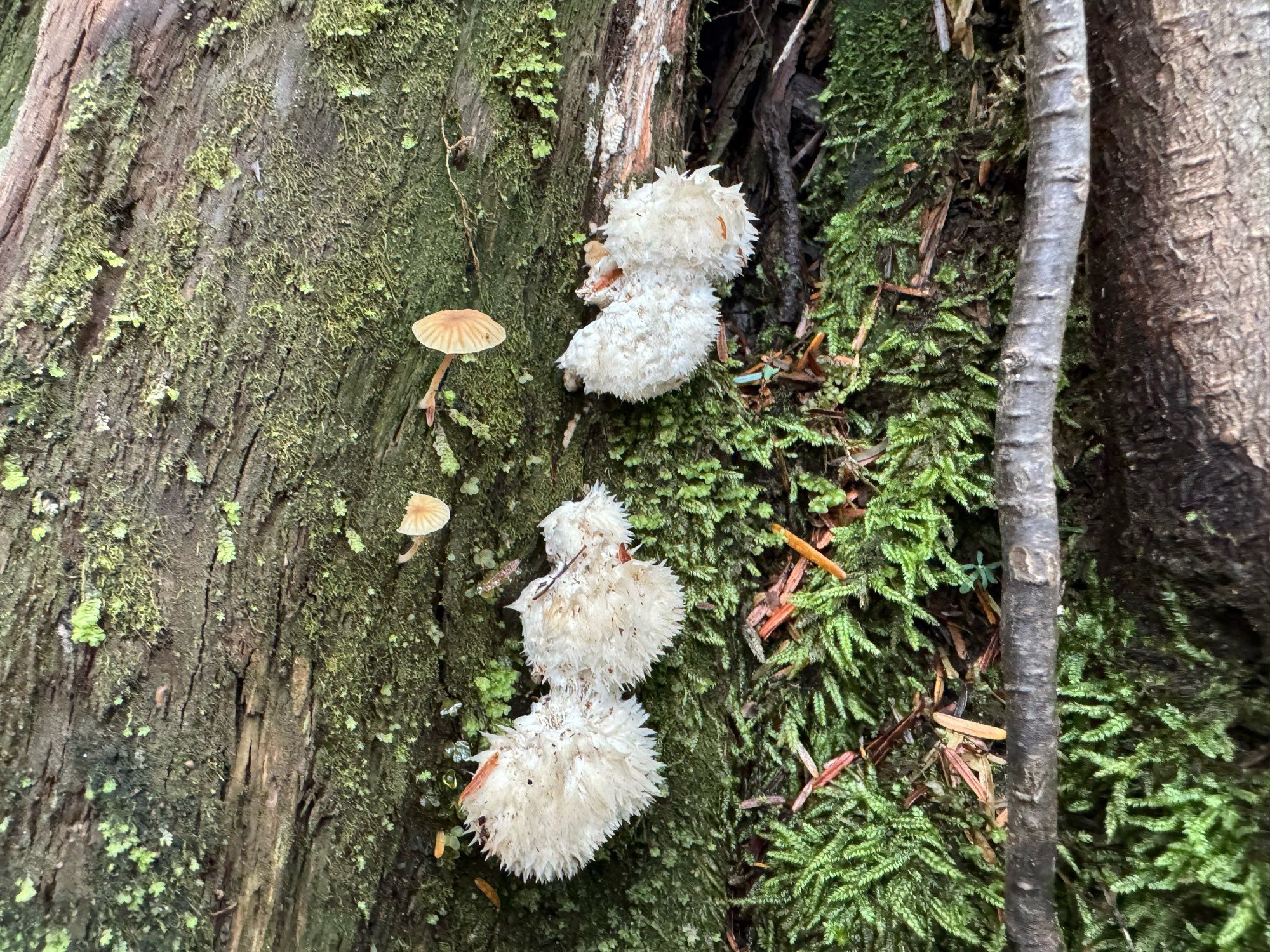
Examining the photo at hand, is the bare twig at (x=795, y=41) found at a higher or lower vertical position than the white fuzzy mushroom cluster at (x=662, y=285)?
higher

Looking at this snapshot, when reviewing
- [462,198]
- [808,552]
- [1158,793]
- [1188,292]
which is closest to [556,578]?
[808,552]

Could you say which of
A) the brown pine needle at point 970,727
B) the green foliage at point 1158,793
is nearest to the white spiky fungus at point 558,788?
the brown pine needle at point 970,727

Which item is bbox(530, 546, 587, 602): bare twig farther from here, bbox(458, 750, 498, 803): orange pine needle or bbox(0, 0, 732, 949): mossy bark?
bbox(458, 750, 498, 803): orange pine needle

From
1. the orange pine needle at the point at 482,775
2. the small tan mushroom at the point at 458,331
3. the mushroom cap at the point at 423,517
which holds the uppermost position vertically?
the small tan mushroom at the point at 458,331

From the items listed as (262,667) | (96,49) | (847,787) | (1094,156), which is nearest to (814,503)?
(847,787)

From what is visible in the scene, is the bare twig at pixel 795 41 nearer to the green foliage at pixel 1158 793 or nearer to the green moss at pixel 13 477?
the green foliage at pixel 1158 793

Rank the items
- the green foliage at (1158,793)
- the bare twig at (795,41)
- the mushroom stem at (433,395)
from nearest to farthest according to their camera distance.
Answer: the green foliage at (1158,793) → the mushroom stem at (433,395) → the bare twig at (795,41)

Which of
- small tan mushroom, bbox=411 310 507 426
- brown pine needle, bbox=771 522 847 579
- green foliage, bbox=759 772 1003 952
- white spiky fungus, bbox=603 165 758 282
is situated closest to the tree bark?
brown pine needle, bbox=771 522 847 579
